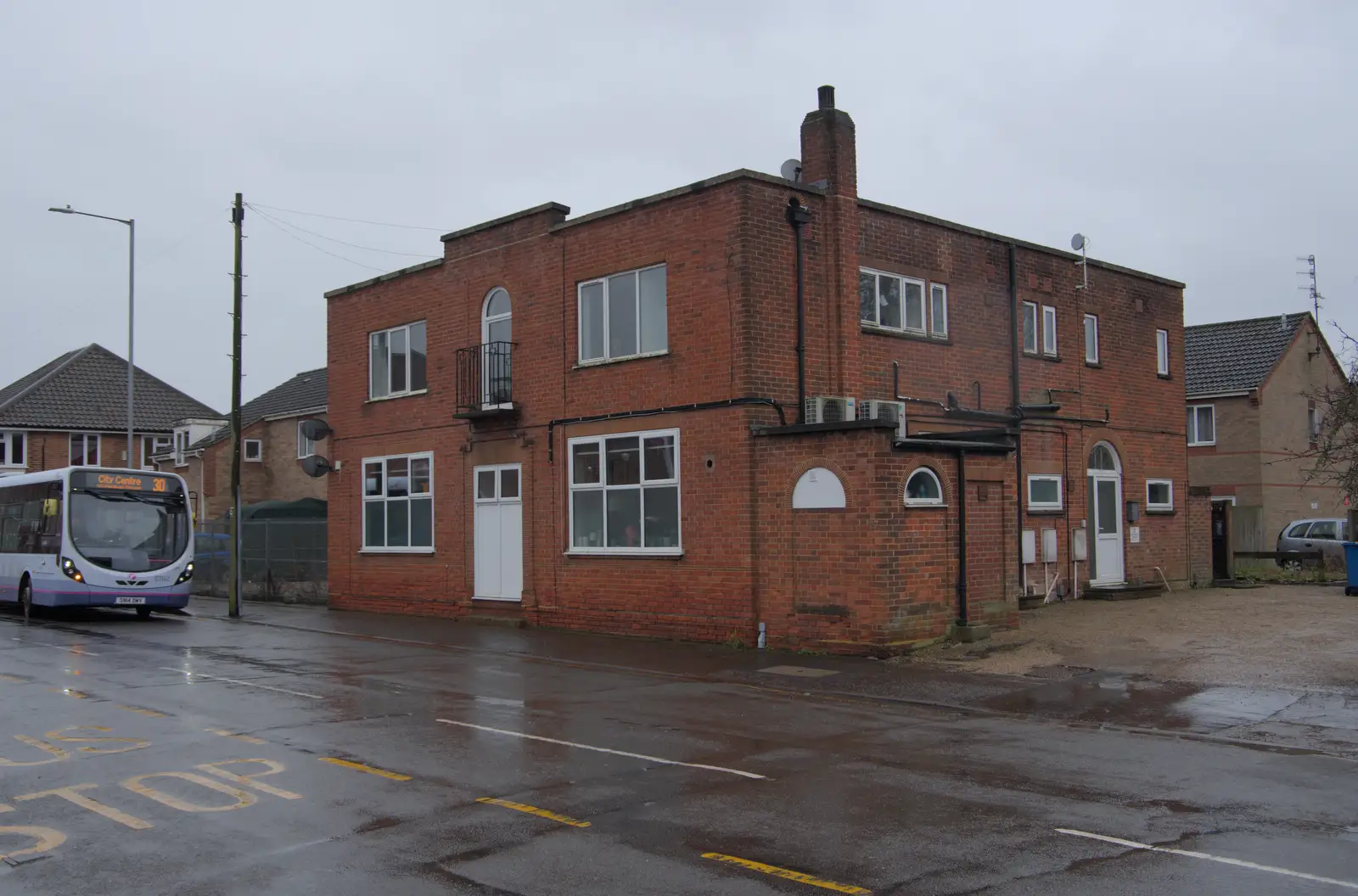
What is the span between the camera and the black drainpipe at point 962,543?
16750 millimetres

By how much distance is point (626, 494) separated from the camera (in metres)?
19.3

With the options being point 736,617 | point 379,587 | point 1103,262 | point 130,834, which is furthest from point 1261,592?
point 130,834

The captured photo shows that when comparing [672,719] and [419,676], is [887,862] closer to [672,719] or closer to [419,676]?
[672,719]

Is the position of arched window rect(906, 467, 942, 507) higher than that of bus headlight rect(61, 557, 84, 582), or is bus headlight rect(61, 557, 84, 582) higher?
arched window rect(906, 467, 942, 507)

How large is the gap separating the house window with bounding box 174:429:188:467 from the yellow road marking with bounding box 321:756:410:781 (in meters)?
43.3

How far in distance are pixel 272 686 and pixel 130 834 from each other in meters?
6.78

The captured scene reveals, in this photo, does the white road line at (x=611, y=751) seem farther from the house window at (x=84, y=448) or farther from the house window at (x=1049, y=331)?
the house window at (x=84, y=448)

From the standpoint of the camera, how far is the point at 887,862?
651 cm

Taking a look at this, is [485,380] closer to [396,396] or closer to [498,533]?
[498,533]

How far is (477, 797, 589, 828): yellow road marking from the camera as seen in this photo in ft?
24.2

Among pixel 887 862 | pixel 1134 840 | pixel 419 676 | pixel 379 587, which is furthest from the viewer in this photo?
pixel 379 587

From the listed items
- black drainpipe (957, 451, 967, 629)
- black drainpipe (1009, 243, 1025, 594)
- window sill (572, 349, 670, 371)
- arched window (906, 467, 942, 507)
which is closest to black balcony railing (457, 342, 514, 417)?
window sill (572, 349, 670, 371)

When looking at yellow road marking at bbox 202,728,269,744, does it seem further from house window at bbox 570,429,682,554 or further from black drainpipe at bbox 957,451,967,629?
black drainpipe at bbox 957,451,967,629

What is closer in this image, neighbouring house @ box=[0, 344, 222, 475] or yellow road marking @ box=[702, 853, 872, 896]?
yellow road marking @ box=[702, 853, 872, 896]
